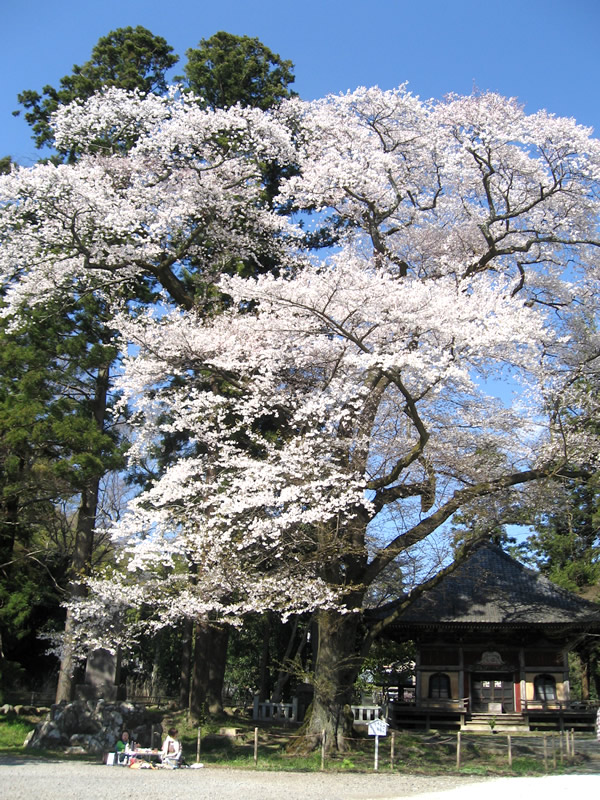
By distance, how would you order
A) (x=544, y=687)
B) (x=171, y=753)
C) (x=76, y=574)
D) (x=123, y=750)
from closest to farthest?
1. (x=171, y=753)
2. (x=123, y=750)
3. (x=76, y=574)
4. (x=544, y=687)

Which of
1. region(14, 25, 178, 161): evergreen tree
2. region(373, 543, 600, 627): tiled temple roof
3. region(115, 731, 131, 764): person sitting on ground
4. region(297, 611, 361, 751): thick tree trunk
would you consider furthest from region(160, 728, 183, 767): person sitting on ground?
region(14, 25, 178, 161): evergreen tree

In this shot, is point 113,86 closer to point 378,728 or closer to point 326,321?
point 326,321

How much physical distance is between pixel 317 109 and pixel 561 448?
8.37 meters

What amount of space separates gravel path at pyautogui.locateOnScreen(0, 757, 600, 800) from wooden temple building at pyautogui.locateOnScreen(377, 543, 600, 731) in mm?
5811

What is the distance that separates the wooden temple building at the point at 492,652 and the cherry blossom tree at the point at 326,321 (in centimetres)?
421

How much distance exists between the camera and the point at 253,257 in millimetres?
16391

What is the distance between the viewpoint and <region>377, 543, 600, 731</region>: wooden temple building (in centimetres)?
1619

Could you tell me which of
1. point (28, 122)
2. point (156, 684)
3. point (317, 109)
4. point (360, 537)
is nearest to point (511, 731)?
point (360, 537)

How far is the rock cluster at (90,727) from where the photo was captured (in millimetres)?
12562

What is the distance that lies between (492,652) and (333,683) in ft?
22.7

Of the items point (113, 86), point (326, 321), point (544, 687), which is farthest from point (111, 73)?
point (544, 687)

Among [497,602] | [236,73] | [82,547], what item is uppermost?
[236,73]

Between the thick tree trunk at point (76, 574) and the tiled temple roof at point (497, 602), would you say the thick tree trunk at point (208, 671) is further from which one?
the tiled temple roof at point (497, 602)

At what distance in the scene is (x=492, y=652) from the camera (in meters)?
17.2
